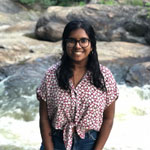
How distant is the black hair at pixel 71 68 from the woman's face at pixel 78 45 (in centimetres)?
2

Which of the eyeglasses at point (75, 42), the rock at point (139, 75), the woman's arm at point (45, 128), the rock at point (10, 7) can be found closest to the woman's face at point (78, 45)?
the eyeglasses at point (75, 42)

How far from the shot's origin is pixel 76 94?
67.0 inches

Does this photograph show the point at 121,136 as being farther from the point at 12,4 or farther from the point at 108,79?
the point at 12,4

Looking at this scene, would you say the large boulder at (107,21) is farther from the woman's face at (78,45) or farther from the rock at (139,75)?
the woman's face at (78,45)

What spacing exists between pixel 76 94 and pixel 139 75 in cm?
464

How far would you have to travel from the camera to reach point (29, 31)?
10.9m

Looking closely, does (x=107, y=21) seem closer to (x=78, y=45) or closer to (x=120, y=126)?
(x=120, y=126)

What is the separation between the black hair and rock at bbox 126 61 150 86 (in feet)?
14.7

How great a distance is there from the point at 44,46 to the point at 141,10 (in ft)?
11.0

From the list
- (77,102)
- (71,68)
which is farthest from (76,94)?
(71,68)

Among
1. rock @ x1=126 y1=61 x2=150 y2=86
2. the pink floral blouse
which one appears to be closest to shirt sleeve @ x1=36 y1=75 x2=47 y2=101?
the pink floral blouse

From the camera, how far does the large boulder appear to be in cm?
873

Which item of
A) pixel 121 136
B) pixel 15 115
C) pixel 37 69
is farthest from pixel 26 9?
pixel 121 136

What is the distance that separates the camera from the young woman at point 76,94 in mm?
1698
